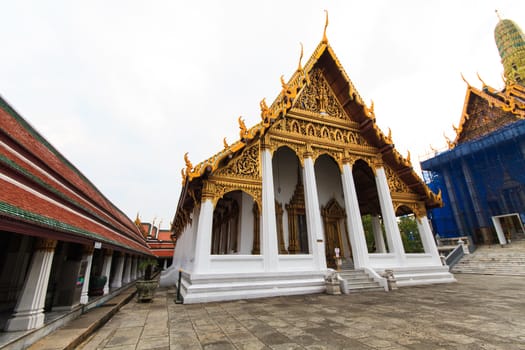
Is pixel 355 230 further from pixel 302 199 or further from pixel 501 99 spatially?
pixel 501 99

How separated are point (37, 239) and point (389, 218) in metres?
9.40

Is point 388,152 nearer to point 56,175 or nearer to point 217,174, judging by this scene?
point 217,174

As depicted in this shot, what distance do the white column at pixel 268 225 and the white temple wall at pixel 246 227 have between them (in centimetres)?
198

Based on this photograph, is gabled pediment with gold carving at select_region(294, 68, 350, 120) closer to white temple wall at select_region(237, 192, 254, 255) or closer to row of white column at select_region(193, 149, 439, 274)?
row of white column at select_region(193, 149, 439, 274)

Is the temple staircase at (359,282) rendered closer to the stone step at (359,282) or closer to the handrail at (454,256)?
the stone step at (359,282)

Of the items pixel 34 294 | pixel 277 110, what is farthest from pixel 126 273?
pixel 277 110

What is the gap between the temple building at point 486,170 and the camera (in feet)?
60.5

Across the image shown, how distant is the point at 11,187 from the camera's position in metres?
2.98

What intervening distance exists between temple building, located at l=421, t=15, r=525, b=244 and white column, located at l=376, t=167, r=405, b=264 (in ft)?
52.2

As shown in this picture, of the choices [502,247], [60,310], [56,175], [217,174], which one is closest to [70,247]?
[60,310]

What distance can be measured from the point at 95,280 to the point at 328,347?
21.2ft

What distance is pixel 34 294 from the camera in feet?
10.6

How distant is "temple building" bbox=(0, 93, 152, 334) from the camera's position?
9.55 ft

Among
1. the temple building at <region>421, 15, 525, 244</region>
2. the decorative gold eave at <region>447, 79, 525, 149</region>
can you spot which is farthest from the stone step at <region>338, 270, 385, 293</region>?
the decorative gold eave at <region>447, 79, 525, 149</region>
